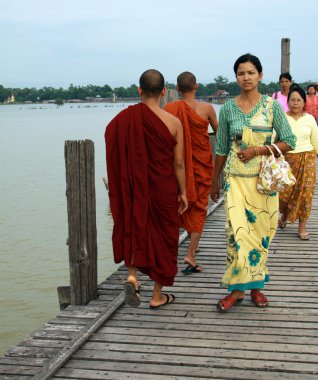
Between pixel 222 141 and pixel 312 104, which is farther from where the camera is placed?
pixel 312 104

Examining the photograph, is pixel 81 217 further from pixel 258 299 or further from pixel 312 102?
pixel 312 102

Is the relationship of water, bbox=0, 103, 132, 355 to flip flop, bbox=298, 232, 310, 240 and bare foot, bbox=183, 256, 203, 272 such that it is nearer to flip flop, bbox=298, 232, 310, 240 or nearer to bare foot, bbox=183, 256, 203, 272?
bare foot, bbox=183, 256, 203, 272

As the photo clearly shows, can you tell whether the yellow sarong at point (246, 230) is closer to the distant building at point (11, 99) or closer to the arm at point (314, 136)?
the arm at point (314, 136)

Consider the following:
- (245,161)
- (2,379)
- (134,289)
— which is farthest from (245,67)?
(2,379)

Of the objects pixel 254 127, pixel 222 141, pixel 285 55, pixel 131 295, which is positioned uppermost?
pixel 285 55

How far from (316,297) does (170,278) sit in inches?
42.1

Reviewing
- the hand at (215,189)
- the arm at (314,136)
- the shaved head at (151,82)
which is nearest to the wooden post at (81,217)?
the shaved head at (151,82)

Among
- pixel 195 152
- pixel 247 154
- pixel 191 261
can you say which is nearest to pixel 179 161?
pixel 247 154

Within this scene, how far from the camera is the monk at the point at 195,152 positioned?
5.01 m

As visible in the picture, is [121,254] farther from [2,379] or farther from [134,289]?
[2,379]

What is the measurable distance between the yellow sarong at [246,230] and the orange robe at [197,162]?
96 centimetres

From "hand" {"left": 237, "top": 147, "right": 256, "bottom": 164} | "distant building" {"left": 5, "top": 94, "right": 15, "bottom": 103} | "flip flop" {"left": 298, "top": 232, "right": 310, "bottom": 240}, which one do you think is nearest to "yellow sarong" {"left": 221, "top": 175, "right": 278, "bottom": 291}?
"hand" {"left": 237, "top": 147, "right": 256, "bottom": 164}

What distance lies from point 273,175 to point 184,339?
1179mm

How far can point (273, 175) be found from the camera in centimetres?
387
